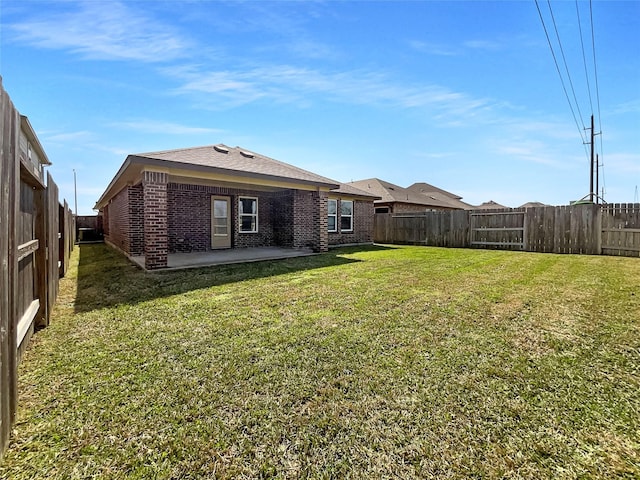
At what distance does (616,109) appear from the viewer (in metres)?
18.1

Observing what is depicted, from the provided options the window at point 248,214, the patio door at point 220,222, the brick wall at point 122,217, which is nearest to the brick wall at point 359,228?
the window at point 248,214

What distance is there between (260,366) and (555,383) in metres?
2.49

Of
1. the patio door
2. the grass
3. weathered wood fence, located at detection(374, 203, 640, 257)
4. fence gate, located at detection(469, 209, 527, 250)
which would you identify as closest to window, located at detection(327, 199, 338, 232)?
weathered wood fence, located at detection(374, 203, 640, 257)

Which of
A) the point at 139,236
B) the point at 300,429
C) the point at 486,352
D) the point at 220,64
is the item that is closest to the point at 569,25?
the point at 220,64

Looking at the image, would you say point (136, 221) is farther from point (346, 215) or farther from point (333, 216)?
point (346, 215)

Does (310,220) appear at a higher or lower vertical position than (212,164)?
lower

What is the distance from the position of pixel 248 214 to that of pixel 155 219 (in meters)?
5.25

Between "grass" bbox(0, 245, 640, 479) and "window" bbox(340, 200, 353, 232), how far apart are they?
409 inches

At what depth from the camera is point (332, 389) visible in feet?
8.33

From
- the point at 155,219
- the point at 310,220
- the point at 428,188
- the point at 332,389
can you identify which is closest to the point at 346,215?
the point at 310,220

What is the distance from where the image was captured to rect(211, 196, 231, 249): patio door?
12.0 m

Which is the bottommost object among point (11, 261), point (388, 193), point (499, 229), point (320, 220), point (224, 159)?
point (11, 261)

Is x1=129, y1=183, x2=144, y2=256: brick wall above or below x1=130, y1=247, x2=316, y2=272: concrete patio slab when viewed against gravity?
above

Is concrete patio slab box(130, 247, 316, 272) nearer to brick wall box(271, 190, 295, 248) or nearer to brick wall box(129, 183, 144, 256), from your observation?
brick wall box(129, 183, 144, 256)
